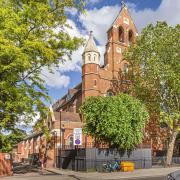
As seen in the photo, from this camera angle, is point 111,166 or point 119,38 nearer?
point 111,166

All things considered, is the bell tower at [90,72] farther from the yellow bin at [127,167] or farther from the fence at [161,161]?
the yellow bin at [127,167]

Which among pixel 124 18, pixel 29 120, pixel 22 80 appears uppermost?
pixel 124 18

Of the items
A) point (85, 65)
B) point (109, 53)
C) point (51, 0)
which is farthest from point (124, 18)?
point (51, 0)

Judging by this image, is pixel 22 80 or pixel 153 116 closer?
pixel 22 80

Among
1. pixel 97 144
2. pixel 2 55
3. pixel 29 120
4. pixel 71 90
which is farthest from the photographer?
pixel 71 90

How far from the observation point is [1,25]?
21.0m

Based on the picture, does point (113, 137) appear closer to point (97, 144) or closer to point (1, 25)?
point (97, 144)

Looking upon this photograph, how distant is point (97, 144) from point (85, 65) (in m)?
14.5

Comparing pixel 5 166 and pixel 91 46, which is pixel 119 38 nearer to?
pixel 91 46

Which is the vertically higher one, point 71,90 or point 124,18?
point 124,18

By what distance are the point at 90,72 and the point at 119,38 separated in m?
9.16

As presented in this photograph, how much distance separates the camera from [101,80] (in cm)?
4769

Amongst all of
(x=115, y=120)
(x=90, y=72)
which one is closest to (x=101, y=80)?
(x=90, y=72)

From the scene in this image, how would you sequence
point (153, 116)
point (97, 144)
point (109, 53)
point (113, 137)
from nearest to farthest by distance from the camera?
point (113, 137), point (97, 144), point (153, 116), point (109, 53)
